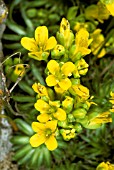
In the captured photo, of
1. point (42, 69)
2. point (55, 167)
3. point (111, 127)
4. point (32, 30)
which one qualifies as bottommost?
point (55, 167)

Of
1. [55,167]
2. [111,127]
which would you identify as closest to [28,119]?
[55,167]

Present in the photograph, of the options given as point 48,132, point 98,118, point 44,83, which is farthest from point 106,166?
point 44,83

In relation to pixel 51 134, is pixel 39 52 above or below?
above

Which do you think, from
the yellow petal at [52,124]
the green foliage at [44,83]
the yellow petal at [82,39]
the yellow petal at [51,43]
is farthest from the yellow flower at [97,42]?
the yellow petal at [52,124]

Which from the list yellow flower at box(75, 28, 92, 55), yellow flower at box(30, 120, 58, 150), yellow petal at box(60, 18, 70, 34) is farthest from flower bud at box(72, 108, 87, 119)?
yellow petal at box(60, 18, 70, 34)

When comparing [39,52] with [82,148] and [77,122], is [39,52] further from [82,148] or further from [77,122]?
[82,148]

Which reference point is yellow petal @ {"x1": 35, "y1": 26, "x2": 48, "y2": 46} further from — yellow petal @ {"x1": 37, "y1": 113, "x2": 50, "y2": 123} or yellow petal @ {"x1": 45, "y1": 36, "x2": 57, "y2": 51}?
yellow petal @ {"x1": 37, "y1": 113, "x2": 50, "y2": 123}

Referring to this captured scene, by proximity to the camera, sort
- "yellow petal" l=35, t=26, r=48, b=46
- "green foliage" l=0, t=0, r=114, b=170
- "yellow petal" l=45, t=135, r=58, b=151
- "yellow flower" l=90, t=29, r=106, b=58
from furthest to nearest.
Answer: "yellow flower" l=90, t=29, r=106, b=58, "green foliage" l=0, t=0, r=114, b=170, "yellow petal" l=35, t=26, r=48, b=46, "yellow petal" l=45, t=135, r=58, b=151

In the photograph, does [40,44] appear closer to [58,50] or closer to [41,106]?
[58,50]
